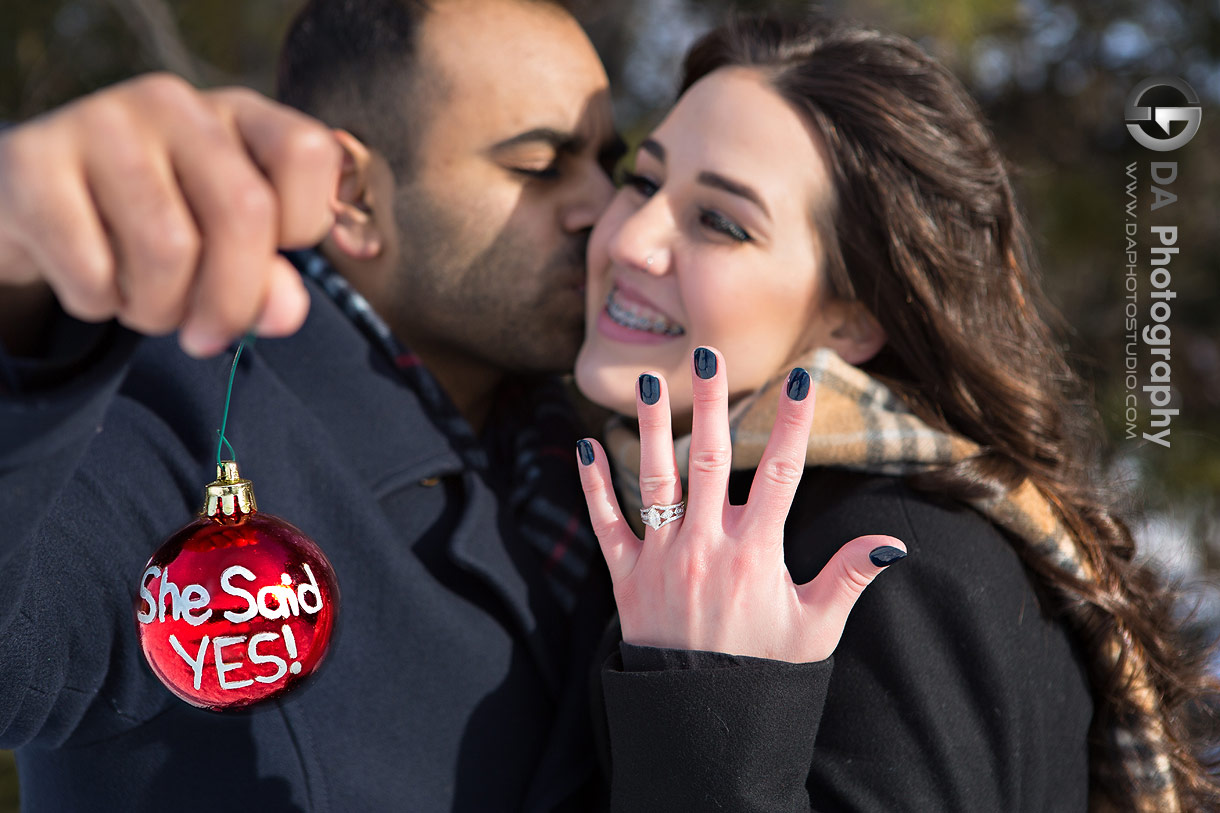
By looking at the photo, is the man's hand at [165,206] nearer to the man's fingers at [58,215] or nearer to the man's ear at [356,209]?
the man's fingers at [58,215]

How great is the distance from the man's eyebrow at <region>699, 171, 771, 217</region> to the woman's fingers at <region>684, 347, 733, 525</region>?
0.67 m

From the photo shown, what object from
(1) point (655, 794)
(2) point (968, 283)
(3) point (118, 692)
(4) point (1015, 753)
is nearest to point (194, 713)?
(3) point (118, 692)

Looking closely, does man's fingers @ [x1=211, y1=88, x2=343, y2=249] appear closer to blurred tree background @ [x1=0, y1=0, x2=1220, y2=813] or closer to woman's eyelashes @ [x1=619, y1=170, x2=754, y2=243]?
woman's eyelashes @ [x1=619, y1=170, x2=754, y2=243]

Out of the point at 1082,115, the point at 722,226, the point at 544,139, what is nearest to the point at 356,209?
the point at 544,139

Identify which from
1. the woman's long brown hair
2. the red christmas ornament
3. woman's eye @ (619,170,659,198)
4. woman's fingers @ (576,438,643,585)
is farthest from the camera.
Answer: woman's eye @ (619,170,659,198)

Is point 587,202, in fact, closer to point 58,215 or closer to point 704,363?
point 704,363

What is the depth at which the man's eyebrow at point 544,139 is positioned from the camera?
88.0 inches

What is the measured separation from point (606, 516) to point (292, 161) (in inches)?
29.2

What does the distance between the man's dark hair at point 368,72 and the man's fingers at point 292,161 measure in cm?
163

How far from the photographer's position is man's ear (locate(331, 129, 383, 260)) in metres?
2.33

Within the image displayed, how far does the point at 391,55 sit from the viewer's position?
234 cm

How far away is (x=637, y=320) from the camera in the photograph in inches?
77.1
